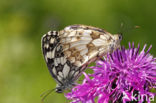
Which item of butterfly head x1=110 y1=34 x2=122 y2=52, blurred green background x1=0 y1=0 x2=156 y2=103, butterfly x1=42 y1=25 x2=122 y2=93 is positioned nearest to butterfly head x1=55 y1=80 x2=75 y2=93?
butterfly x1=42 y1=25 x2=122 y2=93

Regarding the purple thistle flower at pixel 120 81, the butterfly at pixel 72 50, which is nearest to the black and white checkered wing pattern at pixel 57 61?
the butterfly at pixel 72 50

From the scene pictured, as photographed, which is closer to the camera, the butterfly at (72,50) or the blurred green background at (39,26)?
the butterfly at (72,50)

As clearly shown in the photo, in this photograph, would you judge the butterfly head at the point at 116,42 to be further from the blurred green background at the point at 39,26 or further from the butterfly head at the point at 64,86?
the blurred green background at the point at 39,26

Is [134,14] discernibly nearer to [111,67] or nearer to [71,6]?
[71,6]

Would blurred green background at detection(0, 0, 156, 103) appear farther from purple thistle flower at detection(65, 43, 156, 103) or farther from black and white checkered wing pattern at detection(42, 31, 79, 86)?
purple thistle flower at detection(65, 43, 156, 103)

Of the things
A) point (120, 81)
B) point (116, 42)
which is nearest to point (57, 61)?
point (116, 42)

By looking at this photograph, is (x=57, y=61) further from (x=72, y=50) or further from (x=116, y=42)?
(x=116, y=42)
